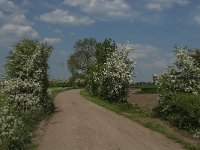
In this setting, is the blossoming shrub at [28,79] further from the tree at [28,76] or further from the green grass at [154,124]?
the green grass at [154,124]

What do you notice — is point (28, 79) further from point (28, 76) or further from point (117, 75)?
point (117, 75)

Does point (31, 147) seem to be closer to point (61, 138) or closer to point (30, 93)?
point (61, 138)

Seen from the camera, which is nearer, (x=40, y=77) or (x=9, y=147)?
(x=9, y=147)

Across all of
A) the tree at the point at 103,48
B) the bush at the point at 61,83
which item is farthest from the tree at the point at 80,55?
the tree at the point at 103,48

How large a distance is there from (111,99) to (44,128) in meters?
20.7

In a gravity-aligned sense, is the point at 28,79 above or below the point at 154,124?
above

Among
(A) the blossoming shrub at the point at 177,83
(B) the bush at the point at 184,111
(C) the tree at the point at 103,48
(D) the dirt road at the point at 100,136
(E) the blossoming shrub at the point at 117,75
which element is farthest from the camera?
(C) the tree at the point at 103,48

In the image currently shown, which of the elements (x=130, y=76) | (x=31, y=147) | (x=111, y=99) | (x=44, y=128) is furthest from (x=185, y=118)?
(x=111, y=99)

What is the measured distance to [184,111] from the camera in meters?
24.5

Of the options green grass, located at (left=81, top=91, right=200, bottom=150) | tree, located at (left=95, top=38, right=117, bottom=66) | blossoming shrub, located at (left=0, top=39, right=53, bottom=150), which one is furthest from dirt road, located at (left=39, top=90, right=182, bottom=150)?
tree, located at (left=95, top=38, right=117, bottom=66)

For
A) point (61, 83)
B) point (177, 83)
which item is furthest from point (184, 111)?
point (61, 83)

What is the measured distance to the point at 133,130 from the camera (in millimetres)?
23109

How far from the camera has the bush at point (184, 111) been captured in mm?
23342

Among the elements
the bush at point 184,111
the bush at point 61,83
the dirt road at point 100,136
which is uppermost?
the bush at point 61,83
